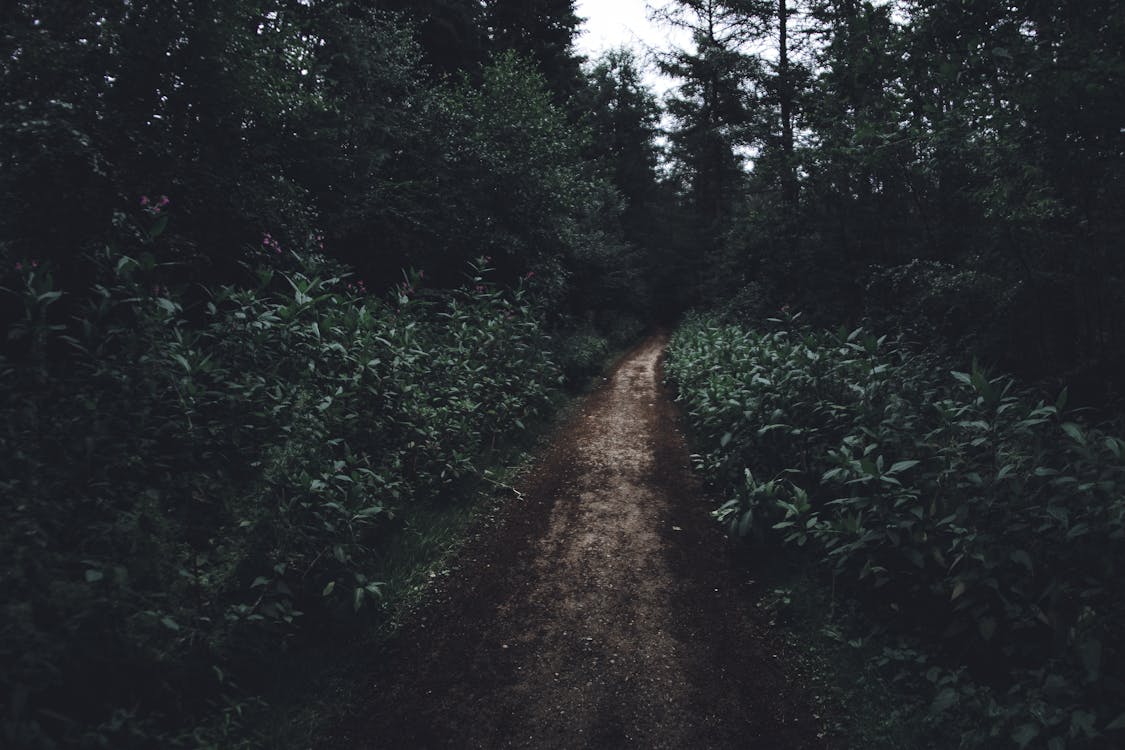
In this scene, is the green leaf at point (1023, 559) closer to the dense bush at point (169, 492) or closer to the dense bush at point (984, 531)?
the dense bush at point (984, 531)

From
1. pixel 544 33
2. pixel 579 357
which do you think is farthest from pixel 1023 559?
pixel 544 33

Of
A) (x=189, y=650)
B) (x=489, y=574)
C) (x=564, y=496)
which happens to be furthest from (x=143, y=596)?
(x=564, y=496)

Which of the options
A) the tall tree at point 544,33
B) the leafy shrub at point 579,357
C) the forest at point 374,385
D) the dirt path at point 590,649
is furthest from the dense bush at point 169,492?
the tall tree at point 544,33

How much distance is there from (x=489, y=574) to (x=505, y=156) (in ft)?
30.8

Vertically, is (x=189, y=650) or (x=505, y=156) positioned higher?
(x=505, y=156)

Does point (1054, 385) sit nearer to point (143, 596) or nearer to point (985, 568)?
point (985, 568)

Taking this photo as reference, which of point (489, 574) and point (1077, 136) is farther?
point (489, 574)

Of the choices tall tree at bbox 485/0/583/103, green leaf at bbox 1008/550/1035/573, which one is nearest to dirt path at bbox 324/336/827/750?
green leaf at bbox 1008/550/1035/573

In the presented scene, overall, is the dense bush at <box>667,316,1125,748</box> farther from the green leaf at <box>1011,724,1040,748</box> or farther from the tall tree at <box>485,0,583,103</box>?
the tall tree at <box>485,0,583,103</box>

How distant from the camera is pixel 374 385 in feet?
16.4

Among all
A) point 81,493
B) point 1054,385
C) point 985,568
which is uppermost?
point 81,493

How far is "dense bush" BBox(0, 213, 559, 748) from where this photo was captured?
2.21 m

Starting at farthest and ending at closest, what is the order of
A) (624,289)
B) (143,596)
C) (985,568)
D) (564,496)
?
1. (624,289)
2. (564,496)
3. (985,568)
4. (143,596)

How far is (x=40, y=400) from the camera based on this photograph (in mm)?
2777
